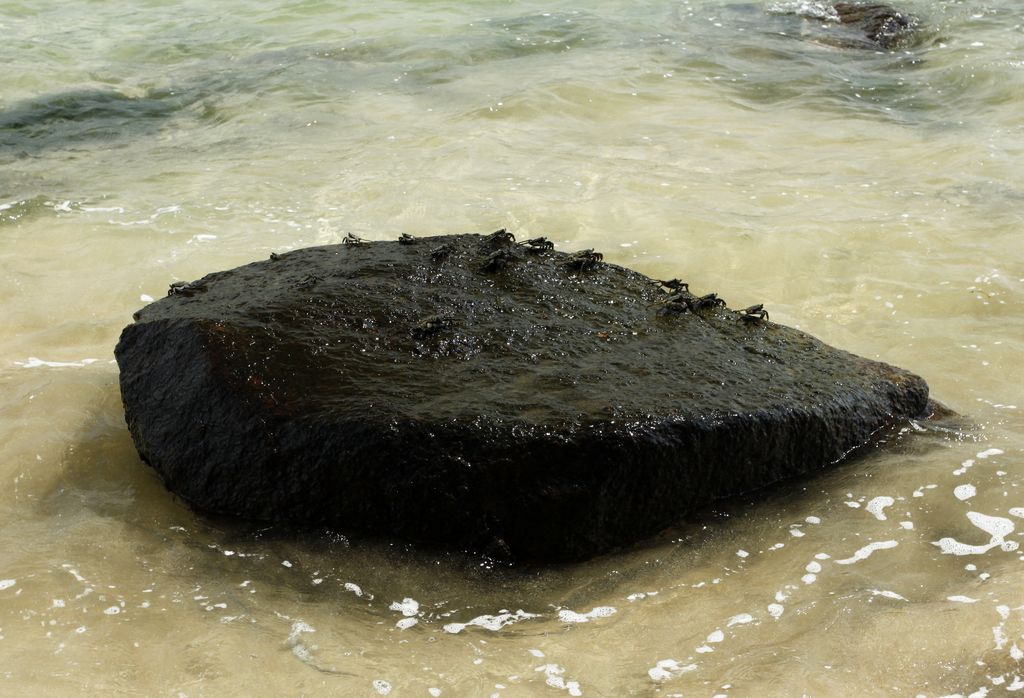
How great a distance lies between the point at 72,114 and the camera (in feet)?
26.6

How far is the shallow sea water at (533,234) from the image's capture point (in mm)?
2557

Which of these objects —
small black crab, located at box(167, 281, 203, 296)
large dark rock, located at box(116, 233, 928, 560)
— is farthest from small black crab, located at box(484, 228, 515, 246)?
small black crab, located at box(167, 281, 203, 296)

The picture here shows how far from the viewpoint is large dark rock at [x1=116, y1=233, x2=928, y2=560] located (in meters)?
2.86

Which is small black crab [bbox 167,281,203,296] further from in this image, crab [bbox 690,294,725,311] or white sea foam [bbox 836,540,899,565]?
white sea foam [bbox 836,540,899,565]

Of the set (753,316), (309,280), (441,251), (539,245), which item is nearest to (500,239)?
(539,245)

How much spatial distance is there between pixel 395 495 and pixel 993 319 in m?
3.13

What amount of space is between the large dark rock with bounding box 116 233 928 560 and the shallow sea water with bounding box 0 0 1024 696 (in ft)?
0.38

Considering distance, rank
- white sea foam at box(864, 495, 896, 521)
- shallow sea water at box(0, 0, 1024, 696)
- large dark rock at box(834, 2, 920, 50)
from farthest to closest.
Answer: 1. large dark rock at box(834, 2, 920, 50)
2. white sea foam at box(864, 495, 896, 521)
3. shallow sea water at box(0, 0, 1024, 696)

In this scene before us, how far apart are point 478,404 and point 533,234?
3016 millimetres

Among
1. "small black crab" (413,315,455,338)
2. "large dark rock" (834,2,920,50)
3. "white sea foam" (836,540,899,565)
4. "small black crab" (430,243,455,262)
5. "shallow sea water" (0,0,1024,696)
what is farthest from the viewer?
"large dark rock" (834,2,920,50)

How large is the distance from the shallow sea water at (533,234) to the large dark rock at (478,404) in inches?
4.6

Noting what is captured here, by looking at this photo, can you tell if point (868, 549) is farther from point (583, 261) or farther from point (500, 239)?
point (500, 239)

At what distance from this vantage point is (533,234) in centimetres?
584

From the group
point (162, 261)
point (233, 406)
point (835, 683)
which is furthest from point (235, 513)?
point (162, 261)
